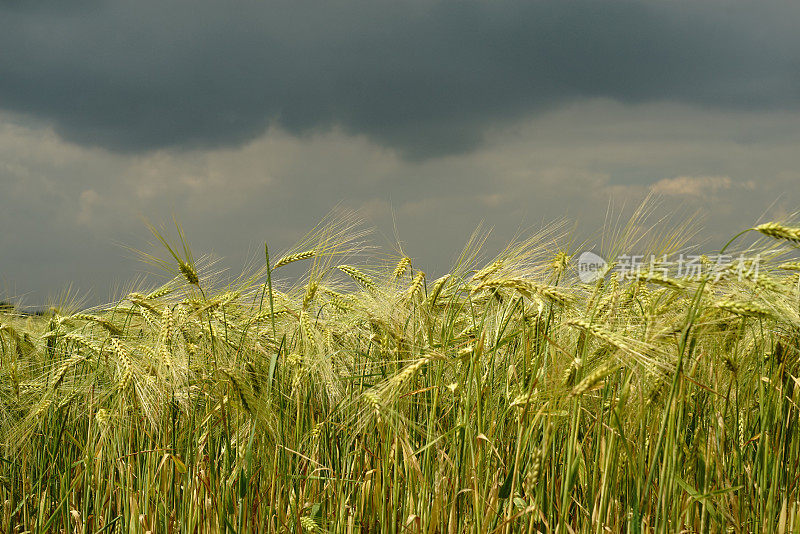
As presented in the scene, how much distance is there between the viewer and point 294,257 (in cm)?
266

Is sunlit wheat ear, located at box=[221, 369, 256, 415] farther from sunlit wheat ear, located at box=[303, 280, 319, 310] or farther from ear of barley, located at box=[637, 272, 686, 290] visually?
ear of barley, located at box=[637, 272, 686, 290]

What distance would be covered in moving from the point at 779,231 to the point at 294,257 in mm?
1739

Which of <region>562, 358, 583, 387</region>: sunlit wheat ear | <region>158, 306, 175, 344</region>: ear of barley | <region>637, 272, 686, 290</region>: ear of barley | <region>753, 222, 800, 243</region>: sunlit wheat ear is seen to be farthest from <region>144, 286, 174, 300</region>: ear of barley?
<region>753, 222, 800, 243</region>: sunlit wheat ear

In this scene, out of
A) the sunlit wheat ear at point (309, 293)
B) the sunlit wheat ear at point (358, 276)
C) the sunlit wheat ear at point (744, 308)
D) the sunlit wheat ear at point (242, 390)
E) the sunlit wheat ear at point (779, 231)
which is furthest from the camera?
the sunlit wheat ear at point (358, 276)

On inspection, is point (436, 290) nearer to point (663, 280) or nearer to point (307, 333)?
point (307, 333)

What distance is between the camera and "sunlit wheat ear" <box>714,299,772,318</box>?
1624 millimetres

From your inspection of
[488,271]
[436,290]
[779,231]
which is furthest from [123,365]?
[779,231]

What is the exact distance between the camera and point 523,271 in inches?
91.5

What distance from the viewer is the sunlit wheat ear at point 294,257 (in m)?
2.61

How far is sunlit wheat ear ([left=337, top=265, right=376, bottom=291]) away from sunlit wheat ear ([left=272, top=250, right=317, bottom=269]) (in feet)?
1.10

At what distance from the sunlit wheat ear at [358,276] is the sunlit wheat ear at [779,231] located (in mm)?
1571

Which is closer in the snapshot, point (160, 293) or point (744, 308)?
point (744, 308)

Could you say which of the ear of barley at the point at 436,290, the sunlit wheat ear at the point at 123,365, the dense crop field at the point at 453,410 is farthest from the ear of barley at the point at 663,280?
the sunlit wheat ear at the point at 123,365

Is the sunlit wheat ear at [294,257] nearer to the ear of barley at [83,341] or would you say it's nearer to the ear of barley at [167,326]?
the ear of barley at [167,326]
